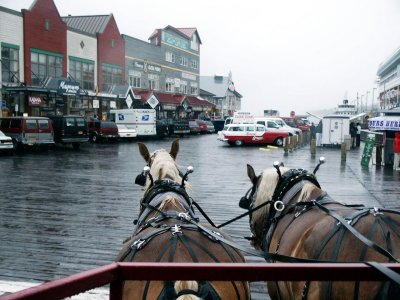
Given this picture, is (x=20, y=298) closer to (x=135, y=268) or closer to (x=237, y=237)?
(x=135, y=268)

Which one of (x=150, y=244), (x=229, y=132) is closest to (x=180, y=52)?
(x=229, y=132)

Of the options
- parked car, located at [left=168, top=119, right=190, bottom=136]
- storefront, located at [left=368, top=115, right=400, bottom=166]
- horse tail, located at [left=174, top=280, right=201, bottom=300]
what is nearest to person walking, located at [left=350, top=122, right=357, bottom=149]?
storefront, located at [left=368, top=115, right=400, bottom=166]

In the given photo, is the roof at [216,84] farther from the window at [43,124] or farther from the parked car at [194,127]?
the window at [43,124]

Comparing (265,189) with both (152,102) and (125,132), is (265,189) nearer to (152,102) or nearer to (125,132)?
(125,132)

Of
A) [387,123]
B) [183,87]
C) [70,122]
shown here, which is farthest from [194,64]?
[387,123]

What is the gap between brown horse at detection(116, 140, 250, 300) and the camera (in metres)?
2.60

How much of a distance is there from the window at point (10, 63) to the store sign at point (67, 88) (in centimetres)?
305

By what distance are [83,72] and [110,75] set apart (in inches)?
204

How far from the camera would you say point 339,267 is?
172cm

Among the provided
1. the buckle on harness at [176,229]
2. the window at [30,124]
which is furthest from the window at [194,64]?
the buckle on harness at [176,229]

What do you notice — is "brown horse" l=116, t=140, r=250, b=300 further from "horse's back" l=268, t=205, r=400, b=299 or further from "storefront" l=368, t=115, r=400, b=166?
"storefront" l=368, t=115, r=400, b=166

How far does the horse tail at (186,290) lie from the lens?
8.18ft

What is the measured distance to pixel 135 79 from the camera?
52562 millimetres

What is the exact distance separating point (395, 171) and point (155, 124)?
26.0 metres
